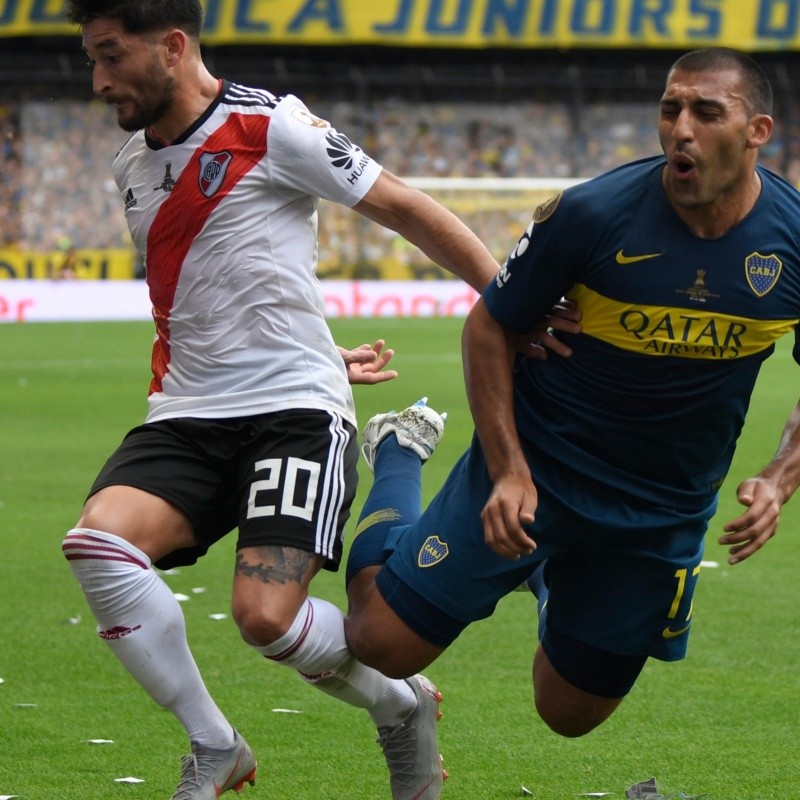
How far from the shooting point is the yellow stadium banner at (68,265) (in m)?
28.6

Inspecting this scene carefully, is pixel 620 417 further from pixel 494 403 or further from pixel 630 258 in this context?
pixel 630 258

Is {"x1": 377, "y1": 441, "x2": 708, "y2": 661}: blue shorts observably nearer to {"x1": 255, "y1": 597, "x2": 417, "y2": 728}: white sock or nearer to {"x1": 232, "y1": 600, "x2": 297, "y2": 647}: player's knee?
{"x1": 255, "y1": 597, "x2": 417, "y2": 728}: white sock

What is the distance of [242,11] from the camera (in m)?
29.3

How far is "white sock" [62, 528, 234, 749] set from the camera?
12.6ft

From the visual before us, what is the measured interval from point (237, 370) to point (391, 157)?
29.0 meters

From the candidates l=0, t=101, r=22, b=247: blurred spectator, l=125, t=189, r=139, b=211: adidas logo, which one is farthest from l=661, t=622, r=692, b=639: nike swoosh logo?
l=0, t=101, r=22, b=247: blurred spectator

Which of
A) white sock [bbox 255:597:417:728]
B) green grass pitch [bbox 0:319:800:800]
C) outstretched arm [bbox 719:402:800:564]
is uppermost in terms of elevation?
outstretched arm [bbox 719:402:800:564]

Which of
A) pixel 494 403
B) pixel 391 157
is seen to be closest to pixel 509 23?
pixel 391 157

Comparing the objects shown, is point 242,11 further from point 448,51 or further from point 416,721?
point 416,721

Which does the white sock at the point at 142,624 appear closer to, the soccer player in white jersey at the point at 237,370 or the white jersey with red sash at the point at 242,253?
the soccer player in white jersey at the point at 237,370

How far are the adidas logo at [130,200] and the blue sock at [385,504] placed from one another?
110cm

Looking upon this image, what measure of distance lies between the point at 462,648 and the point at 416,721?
68.5 inches

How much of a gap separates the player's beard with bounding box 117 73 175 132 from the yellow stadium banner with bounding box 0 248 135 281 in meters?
24.8

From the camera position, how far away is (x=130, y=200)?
434 centimetres
